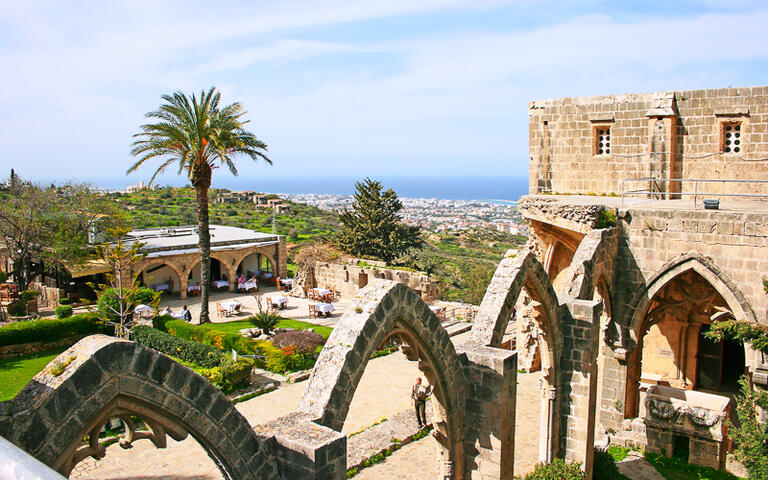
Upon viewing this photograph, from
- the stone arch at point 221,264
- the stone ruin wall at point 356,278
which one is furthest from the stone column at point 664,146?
the stone arch at point 221,264

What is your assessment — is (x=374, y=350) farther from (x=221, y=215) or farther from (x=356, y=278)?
(x=221, y=215)

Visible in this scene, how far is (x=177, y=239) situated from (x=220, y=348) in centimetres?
1535

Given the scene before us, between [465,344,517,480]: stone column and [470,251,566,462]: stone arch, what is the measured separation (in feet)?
1.32

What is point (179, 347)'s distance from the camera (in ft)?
59.3

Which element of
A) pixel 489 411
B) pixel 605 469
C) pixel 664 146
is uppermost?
pixel 664 146

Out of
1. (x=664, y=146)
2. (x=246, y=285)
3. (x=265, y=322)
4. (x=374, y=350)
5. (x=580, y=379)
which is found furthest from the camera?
(x=246, y=285)

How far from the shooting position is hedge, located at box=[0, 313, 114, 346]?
61.6ft

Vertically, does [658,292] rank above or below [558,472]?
above

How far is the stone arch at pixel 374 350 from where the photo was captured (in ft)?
19.1

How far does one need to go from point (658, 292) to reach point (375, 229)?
21.7m

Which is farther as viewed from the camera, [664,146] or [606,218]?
[664,146]

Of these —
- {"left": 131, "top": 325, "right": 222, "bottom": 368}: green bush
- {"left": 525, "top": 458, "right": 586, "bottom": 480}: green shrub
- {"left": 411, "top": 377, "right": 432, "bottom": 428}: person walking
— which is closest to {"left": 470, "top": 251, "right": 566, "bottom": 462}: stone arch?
{"left": 525, "top": 458, "right": 586, "bottom": 480}: green shrub

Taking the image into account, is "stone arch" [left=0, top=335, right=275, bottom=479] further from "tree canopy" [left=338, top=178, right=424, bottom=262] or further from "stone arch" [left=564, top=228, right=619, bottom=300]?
"tree canopy" [left=338, top=178, right=424, bottom=262]

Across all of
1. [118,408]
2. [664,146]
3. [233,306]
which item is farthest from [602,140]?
[233,306]
